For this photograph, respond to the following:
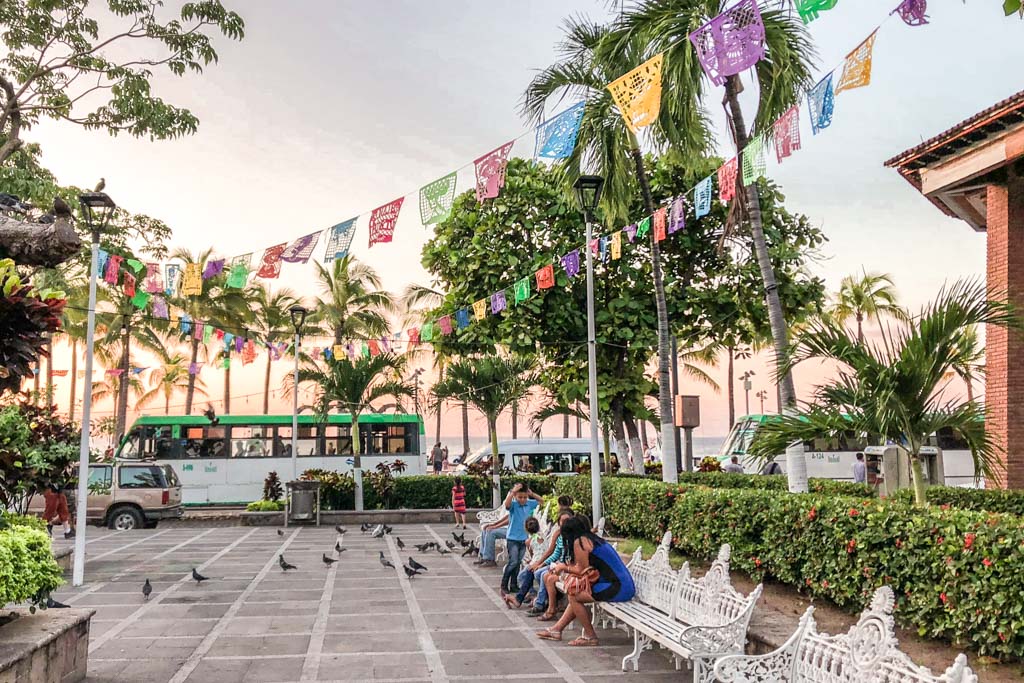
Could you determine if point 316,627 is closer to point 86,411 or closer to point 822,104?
point 86,411

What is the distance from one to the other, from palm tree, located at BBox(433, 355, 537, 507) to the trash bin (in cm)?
404

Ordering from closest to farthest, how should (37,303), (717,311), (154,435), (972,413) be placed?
1. (37,303)
2. (972,413)
3. (717,311)
4. (154,435)

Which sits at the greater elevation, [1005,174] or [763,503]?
[1005,174]

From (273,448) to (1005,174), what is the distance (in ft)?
71.4

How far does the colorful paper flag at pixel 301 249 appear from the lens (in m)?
15.6

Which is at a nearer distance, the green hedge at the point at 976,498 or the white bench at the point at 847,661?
the white bench at the point at 847,661

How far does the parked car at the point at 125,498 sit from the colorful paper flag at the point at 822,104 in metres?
18.0

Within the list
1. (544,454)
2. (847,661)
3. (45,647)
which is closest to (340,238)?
(45,647)

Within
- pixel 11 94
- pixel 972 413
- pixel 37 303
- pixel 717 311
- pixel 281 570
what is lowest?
pixel 281 570

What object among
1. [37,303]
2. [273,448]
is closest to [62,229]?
[37,303]

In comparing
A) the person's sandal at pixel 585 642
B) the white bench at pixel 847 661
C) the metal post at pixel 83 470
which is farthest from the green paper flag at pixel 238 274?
the white bench at pixel 847 661

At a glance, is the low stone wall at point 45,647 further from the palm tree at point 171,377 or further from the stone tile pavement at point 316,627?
the palm tree at point 171,377

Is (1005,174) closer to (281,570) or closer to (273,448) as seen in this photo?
(281,570)

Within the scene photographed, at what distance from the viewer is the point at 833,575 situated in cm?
796
